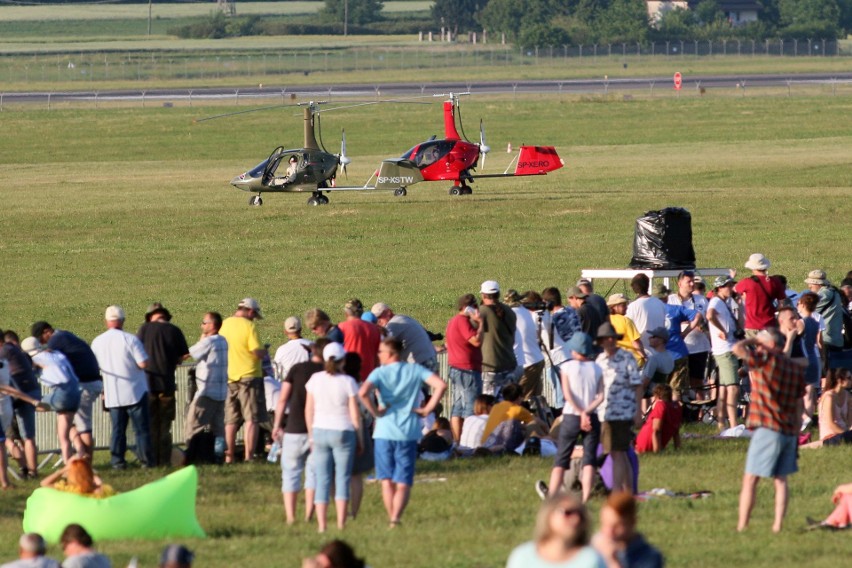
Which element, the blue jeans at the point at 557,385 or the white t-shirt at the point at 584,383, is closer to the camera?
the white t-shirt at the point at 584,383

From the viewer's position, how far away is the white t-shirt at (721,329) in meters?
15.0

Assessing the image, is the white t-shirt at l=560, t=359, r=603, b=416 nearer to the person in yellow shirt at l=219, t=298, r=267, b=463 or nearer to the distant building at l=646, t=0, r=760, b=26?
the person in yellow shirt at l=219, t=298, r=267, b=463

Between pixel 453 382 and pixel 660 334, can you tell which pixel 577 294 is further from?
pixel 453 382

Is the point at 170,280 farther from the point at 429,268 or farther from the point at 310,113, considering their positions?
the point at 310,113

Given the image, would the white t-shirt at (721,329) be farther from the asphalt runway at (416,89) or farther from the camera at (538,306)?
the asphalt runway at (416,89)

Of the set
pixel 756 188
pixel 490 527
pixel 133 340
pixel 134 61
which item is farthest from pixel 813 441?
pixel 134 61

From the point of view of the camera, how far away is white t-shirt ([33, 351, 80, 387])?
12531 mm

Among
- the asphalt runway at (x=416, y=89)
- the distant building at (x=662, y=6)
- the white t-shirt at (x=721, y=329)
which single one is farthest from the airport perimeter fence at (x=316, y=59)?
the white t-shirt at (x=721, y=329)

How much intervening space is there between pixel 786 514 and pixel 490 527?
84.5 inches

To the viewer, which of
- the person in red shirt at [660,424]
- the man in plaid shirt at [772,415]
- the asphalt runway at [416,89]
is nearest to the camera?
the man in plaid shirt at [772,415]

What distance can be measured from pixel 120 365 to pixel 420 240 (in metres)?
17.7

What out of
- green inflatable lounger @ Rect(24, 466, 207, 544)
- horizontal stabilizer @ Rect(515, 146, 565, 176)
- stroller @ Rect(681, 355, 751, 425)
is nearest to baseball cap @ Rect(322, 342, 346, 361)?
green inflatable lounger @ Rect(24, 466, 207, 544)

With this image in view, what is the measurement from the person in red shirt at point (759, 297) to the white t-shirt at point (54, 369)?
7.17 m

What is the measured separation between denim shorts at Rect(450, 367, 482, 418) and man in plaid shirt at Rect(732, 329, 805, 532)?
14.4ft
